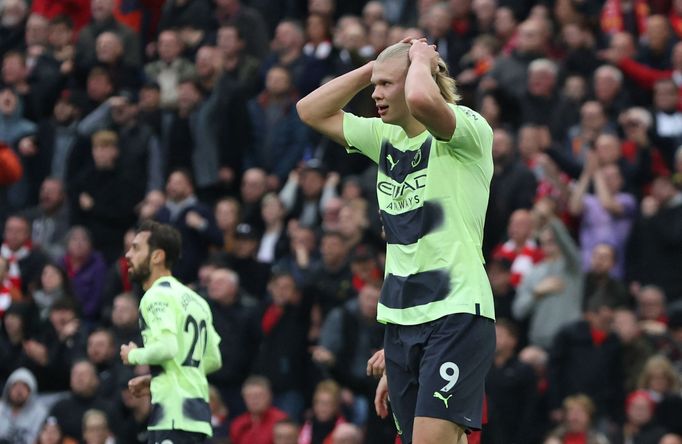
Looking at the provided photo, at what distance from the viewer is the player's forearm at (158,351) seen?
959 cm

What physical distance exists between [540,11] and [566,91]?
1.04m

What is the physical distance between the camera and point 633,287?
15352mm

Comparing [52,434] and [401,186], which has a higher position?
[401,186]

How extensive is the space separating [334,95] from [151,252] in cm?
235

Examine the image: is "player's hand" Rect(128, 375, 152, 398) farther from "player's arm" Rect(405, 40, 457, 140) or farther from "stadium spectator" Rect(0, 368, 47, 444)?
"stadium spectator" Rect(0, 368, 47, 444)

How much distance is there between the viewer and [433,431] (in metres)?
7.54

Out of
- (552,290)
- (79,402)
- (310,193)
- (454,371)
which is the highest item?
(454,371)

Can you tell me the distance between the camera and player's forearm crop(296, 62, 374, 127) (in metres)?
8.12

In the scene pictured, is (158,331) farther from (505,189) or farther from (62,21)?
(62,21)

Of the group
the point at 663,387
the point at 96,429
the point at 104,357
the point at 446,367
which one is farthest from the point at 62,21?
the point at 446,367

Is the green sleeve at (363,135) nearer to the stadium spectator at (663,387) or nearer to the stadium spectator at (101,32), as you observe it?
the stadium spectator at (663,387)

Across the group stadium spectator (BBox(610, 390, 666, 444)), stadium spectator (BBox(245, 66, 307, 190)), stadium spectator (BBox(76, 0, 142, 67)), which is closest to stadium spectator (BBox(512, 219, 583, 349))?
stadium spectator (BBox(610, 390, 666, 444))

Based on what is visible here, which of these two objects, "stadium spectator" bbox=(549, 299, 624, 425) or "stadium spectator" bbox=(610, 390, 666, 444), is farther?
"stadium spectator" bbox=(549, 299, 624, 425)

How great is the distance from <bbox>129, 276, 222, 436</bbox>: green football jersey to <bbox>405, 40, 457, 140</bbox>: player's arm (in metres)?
2.89
